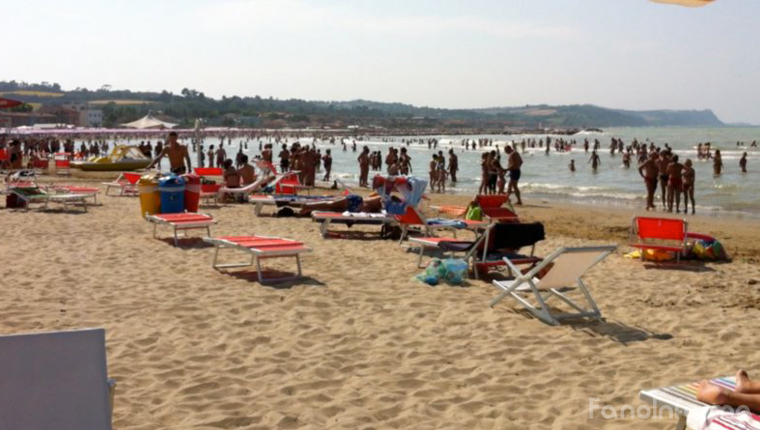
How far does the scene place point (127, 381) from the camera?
4418 mm

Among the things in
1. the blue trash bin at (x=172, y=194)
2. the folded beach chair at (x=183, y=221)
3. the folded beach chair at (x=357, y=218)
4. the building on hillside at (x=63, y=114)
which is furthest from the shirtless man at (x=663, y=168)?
the building on hillside at (x=63, y=114)

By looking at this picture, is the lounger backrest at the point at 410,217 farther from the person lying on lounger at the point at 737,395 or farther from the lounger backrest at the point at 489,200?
the person lying on lounger at the point at 737,395

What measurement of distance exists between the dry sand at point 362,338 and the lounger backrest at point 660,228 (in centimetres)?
47

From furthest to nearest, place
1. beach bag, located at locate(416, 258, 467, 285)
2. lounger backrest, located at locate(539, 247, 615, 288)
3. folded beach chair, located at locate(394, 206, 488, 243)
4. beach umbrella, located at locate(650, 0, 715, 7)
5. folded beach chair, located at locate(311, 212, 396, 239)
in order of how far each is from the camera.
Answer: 1. folded beach chair, located at locate(311, 212, 396, 239)
2. folded beach chair, located at locate(394, 206, 488, 243)
3. beach bag, located at locate(416, 258, 467, 285)
4. lounger backrest, located at locate(539, 247, 615, 288)
5. beach umbrella, located at locate(650, 0, 715, 7)

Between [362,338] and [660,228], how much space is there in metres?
5.16

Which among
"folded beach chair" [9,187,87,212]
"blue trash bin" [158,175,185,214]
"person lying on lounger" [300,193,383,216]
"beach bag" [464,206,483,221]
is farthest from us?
"folded beach chair" [9,187,87,212]

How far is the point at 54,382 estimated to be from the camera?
263 cm

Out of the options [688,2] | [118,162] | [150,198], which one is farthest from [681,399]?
[118,162]

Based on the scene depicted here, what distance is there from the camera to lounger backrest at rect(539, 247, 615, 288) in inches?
234

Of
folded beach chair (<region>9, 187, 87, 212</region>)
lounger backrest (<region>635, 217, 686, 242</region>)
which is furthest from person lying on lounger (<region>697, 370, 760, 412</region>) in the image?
folded beach chair (<region>9, 187, 87, 212</region>)

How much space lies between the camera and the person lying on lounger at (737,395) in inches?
122

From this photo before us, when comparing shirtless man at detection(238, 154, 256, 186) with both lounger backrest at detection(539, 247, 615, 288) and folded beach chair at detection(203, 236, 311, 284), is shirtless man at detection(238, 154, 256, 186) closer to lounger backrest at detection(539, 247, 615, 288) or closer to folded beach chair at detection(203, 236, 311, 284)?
folded beach chair at detection(203, 236, 311, 284)

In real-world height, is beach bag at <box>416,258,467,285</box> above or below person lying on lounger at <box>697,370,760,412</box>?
below

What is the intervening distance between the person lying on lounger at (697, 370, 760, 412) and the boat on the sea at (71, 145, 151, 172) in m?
25.9
